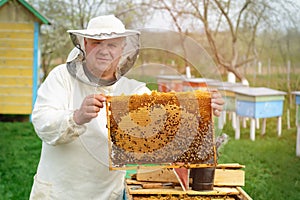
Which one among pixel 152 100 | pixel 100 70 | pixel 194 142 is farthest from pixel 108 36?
pixel 194 142

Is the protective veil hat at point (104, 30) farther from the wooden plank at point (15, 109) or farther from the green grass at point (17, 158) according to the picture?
the wooden plank at point (15, 109)

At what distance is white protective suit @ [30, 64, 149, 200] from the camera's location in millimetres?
2174

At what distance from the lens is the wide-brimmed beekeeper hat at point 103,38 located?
2072 millimetres

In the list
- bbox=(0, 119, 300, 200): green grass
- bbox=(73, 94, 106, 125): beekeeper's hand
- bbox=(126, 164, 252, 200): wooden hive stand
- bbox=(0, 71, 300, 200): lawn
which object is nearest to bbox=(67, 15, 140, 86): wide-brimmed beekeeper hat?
bbox=(73, 94, 106, 125): beekeeper's hand

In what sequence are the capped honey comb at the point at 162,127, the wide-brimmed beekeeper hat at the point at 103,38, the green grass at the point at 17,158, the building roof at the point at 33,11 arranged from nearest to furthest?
the capped honey comb at the point at 162,127
the wide-brimmed beekeeper hat at the point at 103,38
the green grass at the point at 17,158
the building roof at the point at 33,11

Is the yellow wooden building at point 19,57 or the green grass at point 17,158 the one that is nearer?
the green grass at point 17,158

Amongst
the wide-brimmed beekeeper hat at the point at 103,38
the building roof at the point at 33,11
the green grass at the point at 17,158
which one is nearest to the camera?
the wide-brimmed beekeeper hat at the point at 103,38

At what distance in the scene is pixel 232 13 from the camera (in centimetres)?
1024

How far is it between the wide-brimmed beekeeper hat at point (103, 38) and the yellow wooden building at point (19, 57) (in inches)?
290

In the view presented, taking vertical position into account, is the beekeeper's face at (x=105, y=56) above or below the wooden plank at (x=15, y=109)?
above

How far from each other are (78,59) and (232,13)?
329 inches

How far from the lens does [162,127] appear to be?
1.89 meters

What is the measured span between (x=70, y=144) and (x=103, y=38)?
0.57 meters

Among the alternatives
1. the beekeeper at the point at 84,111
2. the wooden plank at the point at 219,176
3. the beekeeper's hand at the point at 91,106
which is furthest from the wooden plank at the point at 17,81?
the beekeeper's hand at the point at 91,106
